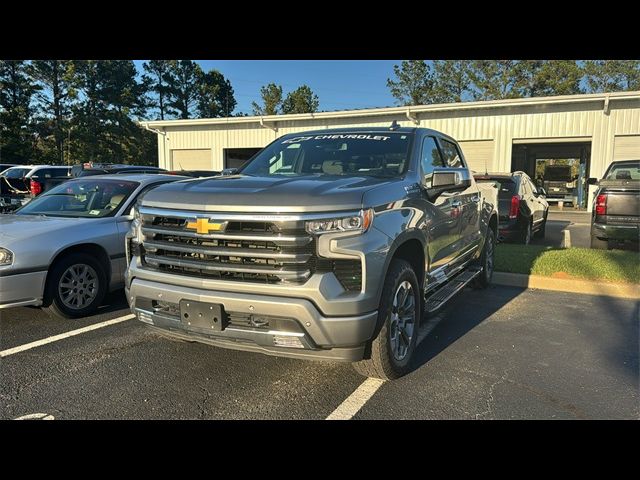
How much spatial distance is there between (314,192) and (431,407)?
1682 millimetres

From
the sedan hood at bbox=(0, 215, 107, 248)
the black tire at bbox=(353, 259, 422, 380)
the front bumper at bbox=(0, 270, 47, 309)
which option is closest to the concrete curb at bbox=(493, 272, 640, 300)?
the black tire at bbox=(353, 259, 422, 380)

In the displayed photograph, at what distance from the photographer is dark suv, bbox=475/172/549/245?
30.9 ft

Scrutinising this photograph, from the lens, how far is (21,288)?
478 centimetres

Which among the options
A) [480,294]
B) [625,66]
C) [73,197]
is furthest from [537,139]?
[625,66]

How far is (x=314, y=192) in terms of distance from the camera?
3.23 metres

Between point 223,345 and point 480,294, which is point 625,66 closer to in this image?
point 480,294

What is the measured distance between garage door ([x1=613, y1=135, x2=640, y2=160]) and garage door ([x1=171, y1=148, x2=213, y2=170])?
19.1 metres

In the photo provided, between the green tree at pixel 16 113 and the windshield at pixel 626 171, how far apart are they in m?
42.7

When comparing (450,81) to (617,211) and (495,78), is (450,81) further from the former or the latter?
(617,211)

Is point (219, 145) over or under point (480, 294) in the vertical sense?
over

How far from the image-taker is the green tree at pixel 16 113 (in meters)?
39.6

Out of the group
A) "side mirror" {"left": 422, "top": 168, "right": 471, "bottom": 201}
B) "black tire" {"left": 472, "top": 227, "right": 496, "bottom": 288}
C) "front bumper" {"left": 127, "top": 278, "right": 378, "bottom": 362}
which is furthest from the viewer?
"black tire" {"left": 472, "top": 227, "right": 496, "bottom": 288}

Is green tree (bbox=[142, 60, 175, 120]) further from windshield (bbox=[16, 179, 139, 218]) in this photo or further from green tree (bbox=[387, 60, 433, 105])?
windshield (bbox=[16, 179, 139, 218])

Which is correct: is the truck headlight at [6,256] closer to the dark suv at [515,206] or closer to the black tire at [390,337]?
the black tire at [390,337]
